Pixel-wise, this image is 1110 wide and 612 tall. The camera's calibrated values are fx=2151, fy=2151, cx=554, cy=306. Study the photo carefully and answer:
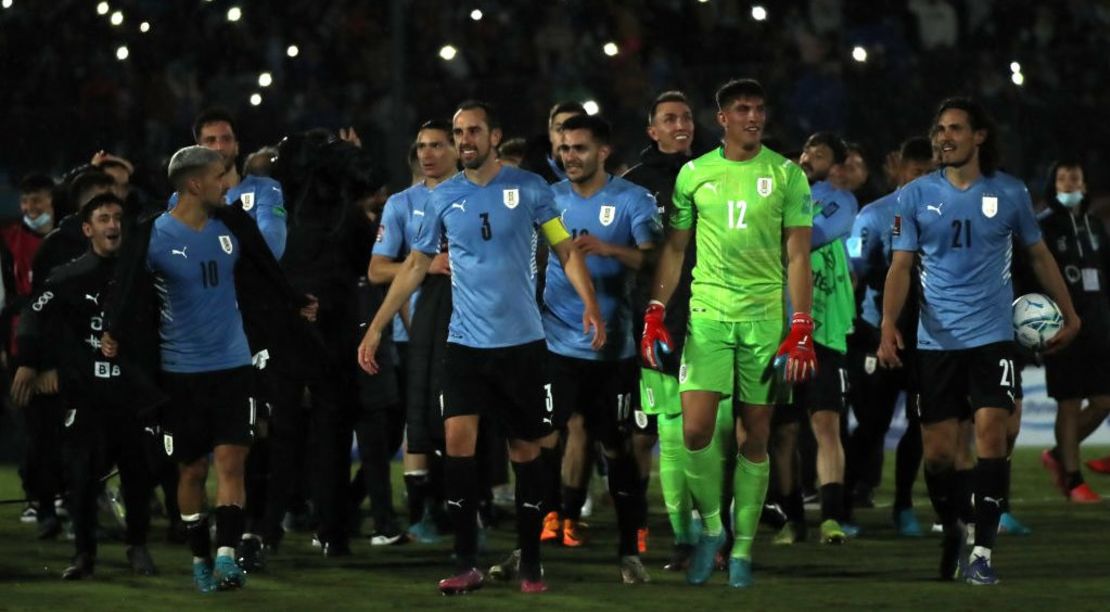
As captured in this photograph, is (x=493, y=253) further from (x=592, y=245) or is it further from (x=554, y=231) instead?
(x=592, y=245)

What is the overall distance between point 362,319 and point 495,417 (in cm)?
322

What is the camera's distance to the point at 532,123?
19.3m

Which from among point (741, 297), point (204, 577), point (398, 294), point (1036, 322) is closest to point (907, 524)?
point (1036, 322)

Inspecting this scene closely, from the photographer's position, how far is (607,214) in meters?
10.7

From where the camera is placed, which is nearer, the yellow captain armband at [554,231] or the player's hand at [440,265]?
the yellow captain armband at [554,231]

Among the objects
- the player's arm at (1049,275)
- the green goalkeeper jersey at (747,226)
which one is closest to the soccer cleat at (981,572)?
the player's arm at (1049,275)

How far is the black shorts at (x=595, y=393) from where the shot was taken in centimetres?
1046

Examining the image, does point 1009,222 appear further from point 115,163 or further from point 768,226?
point 115,163

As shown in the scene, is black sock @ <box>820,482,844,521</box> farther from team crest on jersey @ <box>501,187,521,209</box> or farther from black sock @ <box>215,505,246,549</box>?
black sock @ <box>215,505,246,549</box>

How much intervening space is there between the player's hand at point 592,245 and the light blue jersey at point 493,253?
52 cm

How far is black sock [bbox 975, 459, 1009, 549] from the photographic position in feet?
31.5

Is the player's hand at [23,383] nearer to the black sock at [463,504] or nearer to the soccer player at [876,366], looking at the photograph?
the black sock at [463,504]

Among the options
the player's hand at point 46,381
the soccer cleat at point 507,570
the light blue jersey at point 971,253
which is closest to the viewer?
the light blue jersey at point 971,253

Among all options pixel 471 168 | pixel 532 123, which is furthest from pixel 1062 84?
pixel 471 168
